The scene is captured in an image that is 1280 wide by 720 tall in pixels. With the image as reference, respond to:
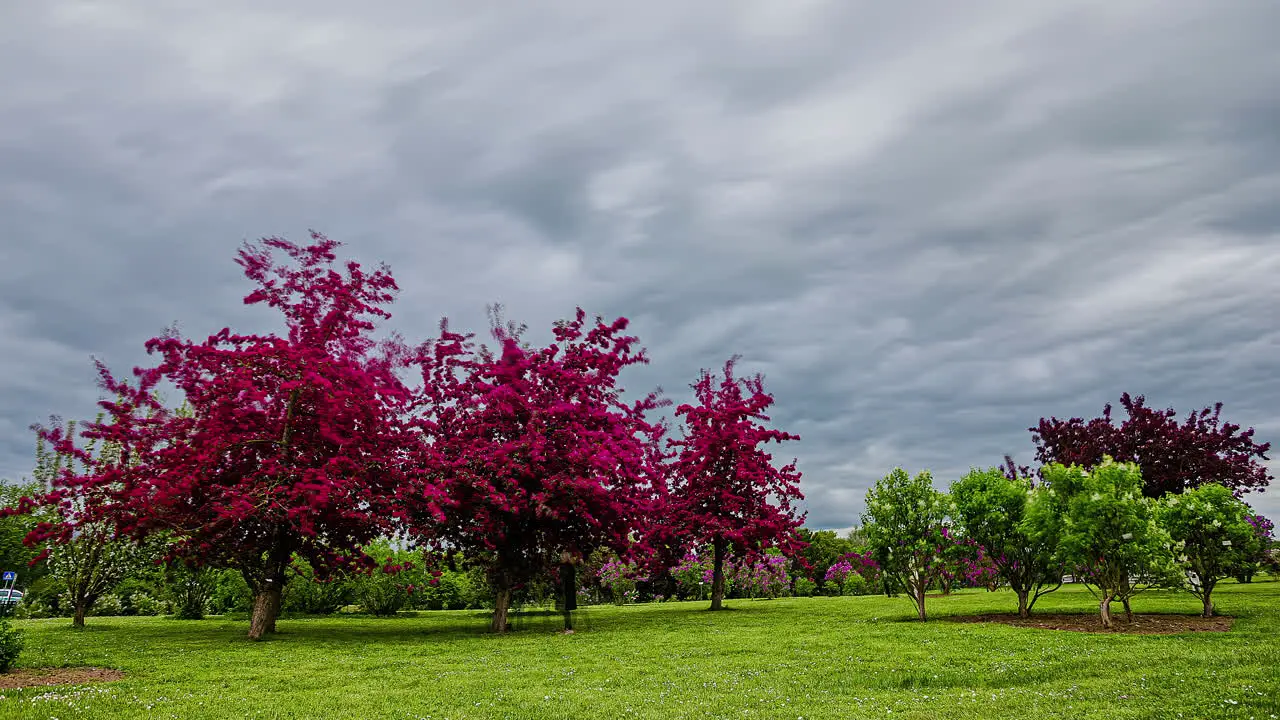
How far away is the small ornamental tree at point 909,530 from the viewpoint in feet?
72.1

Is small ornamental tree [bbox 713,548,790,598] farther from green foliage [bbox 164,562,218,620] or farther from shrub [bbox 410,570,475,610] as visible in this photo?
green foliage [bbox 164,562,218,620]

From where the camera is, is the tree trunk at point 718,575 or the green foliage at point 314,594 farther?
the tree trunk at point 718,575

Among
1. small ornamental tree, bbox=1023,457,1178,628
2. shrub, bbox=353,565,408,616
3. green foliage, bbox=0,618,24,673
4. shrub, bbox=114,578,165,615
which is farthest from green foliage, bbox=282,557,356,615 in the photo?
small ornamental tree, bbox=1023,457,1178,628

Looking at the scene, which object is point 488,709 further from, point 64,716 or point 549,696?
point 64,716

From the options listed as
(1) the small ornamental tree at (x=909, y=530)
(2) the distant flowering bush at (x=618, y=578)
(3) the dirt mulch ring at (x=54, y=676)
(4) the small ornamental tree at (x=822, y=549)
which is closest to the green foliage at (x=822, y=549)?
(4) the small ornamental tree at (x=822, y=549)

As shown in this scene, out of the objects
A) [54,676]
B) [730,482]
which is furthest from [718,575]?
[54,676]

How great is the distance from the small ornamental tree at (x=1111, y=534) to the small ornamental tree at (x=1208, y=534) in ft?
7.38

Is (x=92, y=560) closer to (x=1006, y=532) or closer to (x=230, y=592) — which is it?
(x=230, y=592)

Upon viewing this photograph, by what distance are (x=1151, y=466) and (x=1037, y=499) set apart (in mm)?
13616

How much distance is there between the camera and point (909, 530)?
72.7 feet

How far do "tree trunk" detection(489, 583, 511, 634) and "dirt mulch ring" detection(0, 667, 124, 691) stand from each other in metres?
10.5

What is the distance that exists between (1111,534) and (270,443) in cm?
2287

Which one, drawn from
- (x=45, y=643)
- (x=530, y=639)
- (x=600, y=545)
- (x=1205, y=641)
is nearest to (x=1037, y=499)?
(x=1205, y=641)

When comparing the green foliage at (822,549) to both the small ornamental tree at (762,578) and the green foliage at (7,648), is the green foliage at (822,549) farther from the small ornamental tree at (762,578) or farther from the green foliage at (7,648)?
the green foliage at (7,648)
